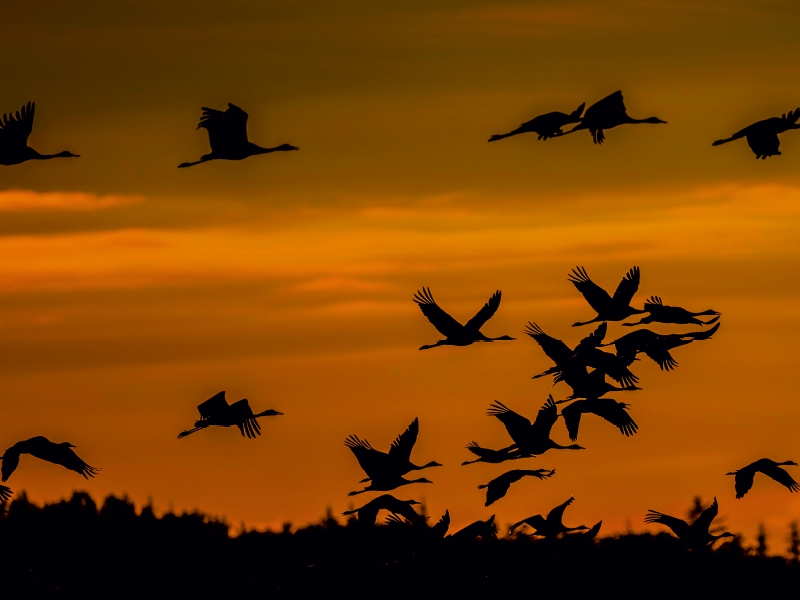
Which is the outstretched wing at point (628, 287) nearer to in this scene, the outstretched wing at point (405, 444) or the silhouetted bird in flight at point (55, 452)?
the outstretched wing at point (405, 444)

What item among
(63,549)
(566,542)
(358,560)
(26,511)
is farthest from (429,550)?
(26,511)

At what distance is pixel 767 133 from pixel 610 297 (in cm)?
446

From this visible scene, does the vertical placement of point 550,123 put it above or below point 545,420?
above

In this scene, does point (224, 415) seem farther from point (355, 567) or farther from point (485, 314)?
point (355, 567)

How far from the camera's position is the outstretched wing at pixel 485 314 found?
3756cm

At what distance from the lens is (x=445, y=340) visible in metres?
37.8

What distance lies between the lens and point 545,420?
1548 inches

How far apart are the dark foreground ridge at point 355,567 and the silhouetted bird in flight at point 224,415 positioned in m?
7.95

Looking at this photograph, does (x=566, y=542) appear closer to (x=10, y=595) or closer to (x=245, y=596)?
(x=245, y=596)

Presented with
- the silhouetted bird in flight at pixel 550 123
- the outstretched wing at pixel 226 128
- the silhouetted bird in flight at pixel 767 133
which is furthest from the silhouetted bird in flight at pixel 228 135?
the silhouetted bird in flight at pixel 767 133

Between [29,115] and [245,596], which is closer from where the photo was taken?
[29,115]

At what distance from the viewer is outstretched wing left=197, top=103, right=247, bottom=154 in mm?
34844

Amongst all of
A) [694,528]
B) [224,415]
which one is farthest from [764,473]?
[224,415]

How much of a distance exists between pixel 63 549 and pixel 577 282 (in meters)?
25.9
